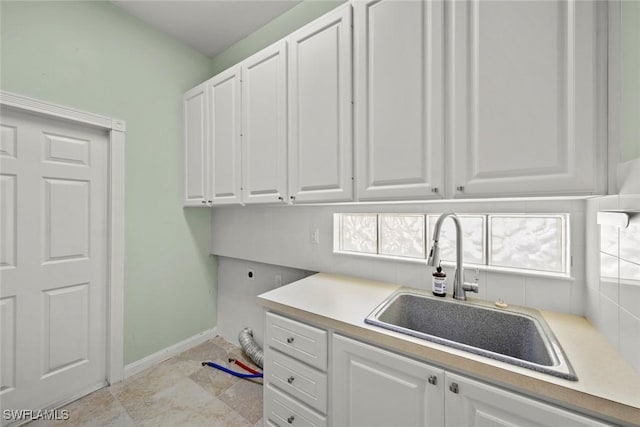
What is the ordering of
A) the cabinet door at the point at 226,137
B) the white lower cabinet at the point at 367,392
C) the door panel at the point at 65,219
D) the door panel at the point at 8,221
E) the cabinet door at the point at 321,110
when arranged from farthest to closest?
the cabinet door at the point at 226,137, the door panel at the point at 65,219, the door panel at the point at 8,221, the cabinet door at the point at 321,110, the white lower cabinet at the point at 367,392

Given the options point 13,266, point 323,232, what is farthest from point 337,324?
point 13,266

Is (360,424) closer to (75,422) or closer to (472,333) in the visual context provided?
(472,333)

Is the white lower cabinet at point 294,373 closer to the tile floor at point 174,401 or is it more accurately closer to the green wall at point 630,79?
the tile floor at point 174,401

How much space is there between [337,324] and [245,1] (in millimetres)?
2323

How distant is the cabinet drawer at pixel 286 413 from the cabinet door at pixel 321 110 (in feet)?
3.41

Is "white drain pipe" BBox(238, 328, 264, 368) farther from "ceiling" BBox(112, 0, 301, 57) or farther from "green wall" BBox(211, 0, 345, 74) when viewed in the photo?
"ceiling" BBox(112, 0, 301, 57)

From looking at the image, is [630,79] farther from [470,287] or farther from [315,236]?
[315,236]

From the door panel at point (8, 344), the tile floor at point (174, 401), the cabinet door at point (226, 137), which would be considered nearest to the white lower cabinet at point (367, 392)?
the tile floor at point (174, 401)

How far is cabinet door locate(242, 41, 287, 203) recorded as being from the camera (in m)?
Result: 1.60

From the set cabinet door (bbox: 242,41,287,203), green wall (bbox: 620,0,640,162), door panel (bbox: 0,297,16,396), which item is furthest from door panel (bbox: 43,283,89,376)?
green wall (bbox: 620,0,640,162)

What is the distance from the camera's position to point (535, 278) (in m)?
1.19

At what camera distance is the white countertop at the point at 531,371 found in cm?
65

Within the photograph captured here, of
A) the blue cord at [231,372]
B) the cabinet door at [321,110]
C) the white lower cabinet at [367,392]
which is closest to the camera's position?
the white lower cabinet at [367,392]

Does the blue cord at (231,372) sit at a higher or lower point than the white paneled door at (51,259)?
lower
